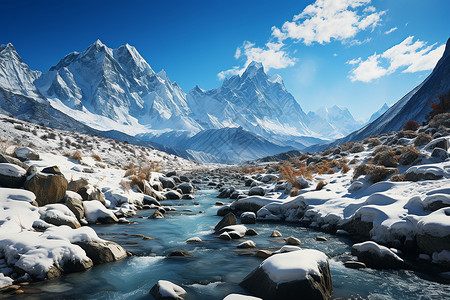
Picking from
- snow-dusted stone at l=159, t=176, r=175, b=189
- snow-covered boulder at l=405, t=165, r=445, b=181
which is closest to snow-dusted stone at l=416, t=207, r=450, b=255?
snow-covered boulder at l=405, t=165, r=445, b=181

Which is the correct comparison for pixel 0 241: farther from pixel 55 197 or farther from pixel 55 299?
pixel 55 197

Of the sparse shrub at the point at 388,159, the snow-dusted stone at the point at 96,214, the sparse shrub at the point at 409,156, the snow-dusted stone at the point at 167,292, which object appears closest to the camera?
the snow-dusted stone at the point at 167,292

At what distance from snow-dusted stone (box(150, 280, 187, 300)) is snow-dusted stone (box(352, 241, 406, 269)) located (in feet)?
16.6

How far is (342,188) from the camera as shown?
1317 centimetres

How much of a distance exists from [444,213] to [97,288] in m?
9.04

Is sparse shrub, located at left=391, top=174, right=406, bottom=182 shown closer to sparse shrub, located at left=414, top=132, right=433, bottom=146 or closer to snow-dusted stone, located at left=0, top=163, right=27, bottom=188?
sparse shrub, located at left=414, top=132, right=433, bottom=146

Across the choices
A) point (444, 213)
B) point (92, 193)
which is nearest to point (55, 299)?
point (92, 193)

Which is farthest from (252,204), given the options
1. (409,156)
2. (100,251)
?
(100,251)

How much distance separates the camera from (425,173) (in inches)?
400

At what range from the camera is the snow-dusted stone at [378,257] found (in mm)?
6562

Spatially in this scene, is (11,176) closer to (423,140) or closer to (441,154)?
(441,154)

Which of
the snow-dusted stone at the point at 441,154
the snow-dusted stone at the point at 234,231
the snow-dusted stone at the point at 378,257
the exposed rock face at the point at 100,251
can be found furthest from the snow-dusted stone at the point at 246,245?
the snow-dusted stone at the point at 441,154

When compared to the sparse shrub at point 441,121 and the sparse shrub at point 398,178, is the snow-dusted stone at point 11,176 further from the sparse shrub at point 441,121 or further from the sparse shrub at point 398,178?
the sparse shrub at point 441,121

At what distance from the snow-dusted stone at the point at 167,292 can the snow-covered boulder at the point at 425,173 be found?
10.3 metres
